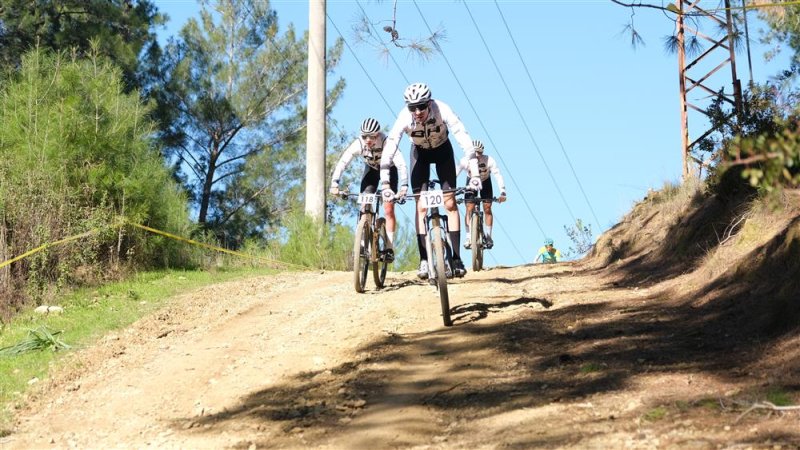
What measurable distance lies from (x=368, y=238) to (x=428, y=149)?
169 centimetres

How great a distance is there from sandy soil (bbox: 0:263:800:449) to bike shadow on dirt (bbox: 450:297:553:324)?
0.02 m

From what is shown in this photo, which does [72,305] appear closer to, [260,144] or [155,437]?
[155,437]

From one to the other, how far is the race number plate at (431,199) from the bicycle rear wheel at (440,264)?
6.0 inches

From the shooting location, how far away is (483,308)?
11227 millimetres

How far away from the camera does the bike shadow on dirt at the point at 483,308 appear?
10703 mm

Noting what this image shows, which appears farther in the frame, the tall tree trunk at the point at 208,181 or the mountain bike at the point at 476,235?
the tall tree trunk at the point at 208,181

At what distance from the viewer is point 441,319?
10773mm

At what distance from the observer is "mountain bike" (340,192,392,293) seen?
1234cm

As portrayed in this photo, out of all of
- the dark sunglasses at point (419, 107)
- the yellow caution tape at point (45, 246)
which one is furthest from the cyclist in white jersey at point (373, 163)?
the yellow caution tape at point (45, 246)

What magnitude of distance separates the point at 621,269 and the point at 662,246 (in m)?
0.74

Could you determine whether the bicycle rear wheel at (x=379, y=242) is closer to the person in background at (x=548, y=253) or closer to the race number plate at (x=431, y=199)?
the race number plate at (x=431, y=199)

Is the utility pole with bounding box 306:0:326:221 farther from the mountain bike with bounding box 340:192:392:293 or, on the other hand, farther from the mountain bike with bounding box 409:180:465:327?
the mountain bike with bounding box 409:180:465:327

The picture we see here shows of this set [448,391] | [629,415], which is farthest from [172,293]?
[629,415]

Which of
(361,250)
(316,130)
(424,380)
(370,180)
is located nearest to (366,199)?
(361,250)
